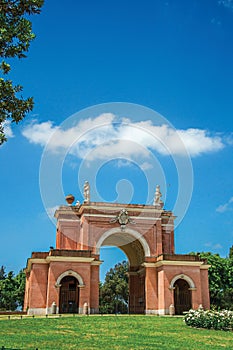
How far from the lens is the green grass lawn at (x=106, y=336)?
14.2m

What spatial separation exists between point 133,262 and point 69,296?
879 centimetres

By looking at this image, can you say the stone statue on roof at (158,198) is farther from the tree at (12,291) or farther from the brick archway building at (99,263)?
the tree at (12,291)

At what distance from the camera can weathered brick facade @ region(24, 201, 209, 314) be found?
104ft

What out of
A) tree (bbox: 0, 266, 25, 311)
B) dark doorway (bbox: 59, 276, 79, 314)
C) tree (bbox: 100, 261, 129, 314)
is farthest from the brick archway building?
tree (bbox: 100, 261, 129, 314)

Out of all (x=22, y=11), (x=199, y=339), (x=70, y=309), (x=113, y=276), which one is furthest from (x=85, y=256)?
(x=113, y=276)

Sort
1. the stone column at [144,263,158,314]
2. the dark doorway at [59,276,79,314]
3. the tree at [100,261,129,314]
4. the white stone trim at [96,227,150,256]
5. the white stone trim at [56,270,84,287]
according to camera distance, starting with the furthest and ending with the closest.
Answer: the tree at [100,261,129,314] → the white stone trim at [96,227,150,256] → the stone column at [144,263,158,314] → the dark doorway at [59,276,79,314] → the white stone trim at [56,270,84,287]

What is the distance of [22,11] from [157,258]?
1060 inches

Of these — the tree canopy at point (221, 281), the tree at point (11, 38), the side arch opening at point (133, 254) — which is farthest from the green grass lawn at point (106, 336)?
the tree canopy at point (221, 281)

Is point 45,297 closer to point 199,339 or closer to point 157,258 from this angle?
point 157,258

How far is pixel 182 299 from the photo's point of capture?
33.8 metres

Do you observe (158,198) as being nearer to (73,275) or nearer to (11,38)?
(73,275)

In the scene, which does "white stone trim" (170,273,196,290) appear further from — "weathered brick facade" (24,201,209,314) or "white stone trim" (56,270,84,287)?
"white stone trim" (56,270,84,287)

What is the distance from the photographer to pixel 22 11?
10.6m

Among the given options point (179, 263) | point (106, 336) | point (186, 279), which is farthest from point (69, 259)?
point (106, 336)
